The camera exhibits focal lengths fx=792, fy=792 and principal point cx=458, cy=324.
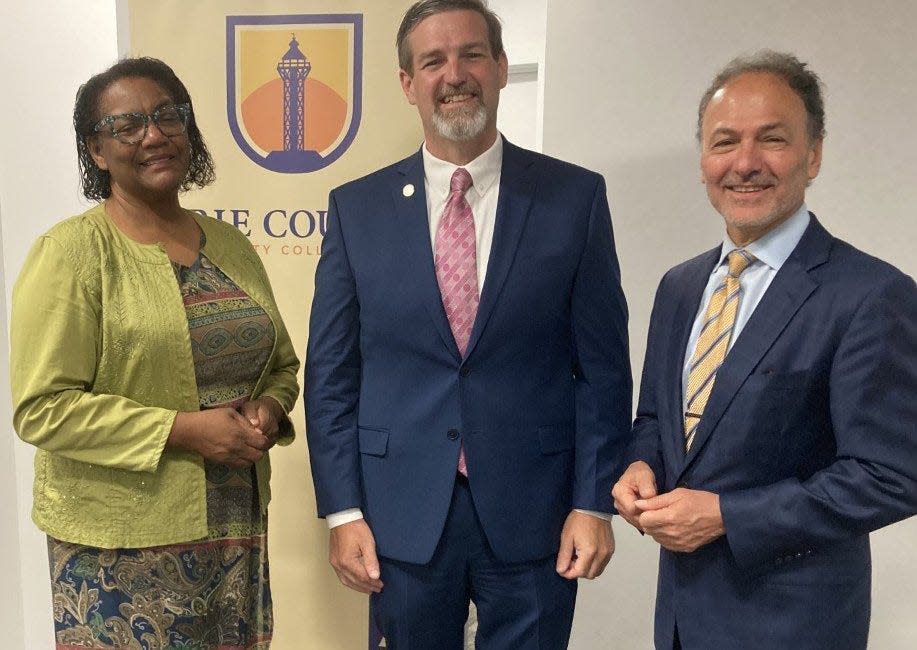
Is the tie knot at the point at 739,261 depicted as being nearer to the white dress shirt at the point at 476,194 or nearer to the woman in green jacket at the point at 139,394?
the white dress shirt at the point at 476,194

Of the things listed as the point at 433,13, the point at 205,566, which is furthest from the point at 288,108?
the point at 205,566

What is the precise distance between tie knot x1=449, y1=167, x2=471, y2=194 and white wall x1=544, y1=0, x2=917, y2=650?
96cm

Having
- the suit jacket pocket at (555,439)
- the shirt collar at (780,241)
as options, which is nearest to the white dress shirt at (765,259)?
the shirt collar at (780,241)

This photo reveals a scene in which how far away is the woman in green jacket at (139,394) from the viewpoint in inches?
65.3

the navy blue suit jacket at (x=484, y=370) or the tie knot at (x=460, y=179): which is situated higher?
the tie knot at (x=460, y=179)

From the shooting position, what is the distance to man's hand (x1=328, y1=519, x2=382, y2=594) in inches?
68.0

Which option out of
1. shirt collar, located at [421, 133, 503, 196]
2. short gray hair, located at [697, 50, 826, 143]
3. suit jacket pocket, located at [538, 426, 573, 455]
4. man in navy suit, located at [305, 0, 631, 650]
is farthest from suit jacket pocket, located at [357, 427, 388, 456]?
short gray hair, located at [697, 50, 826, 143]

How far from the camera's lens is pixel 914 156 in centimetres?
238

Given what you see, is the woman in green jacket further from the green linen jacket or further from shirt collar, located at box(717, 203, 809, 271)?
shirt collar, located at box(717, 203, 809, 271)

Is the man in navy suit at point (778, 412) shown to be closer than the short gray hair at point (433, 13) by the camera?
Yes

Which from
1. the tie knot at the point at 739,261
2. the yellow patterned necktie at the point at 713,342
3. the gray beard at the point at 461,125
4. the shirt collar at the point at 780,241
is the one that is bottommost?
the yellow patterned necktie at the point at 713,342

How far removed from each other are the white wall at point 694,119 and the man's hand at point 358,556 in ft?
4.13

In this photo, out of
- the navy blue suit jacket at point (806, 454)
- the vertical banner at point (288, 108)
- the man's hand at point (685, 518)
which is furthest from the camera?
the vertical banner at point (288, 108)

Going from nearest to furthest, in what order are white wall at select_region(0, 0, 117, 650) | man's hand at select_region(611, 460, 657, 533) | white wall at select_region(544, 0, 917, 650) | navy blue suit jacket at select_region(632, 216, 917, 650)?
navy blue suit jacket at select_region(632, 216, 917, 650) < man's hand at select_region(611, 460, 657, 533) < white wall at select_region(544, 0, 917, 650) < white wall at select_region(0, 0, 117, 650)
